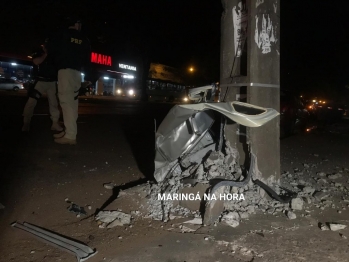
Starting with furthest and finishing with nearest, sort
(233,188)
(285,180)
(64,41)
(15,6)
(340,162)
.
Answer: (15,6), (340,162), (64,41), (285,180), (233,188)

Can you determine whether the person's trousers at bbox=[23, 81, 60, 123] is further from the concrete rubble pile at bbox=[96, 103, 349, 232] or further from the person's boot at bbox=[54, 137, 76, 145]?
the concrete rubble pile at bbox=[96, 103, 349, 232]

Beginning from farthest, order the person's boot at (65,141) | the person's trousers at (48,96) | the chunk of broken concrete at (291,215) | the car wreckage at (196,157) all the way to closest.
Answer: the person's trousers at (48,96) < the person's boot at (65,141) < the car wreckage at (196,157) < the chunk of broken concrete at (291,215)

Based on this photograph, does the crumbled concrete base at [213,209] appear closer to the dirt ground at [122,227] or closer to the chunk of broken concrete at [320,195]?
the dirt ground at [122,227]

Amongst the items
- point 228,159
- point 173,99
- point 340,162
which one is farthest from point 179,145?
point 173,99

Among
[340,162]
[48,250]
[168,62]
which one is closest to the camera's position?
[48,250]

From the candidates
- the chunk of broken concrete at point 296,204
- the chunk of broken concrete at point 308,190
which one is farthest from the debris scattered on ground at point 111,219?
the chunk of broken concrete at point 308,190

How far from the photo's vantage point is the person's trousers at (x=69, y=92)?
19.9 feet

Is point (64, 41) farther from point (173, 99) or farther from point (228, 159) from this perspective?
point (173, 99)

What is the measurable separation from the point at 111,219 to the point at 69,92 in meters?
3.16

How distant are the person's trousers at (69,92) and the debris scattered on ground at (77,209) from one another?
98.0 inches

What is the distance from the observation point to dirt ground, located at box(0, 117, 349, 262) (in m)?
2.99

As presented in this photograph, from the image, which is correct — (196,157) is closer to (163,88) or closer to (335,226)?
(335,226)

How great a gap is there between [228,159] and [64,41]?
3.54 m

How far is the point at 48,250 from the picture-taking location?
3.02 m
